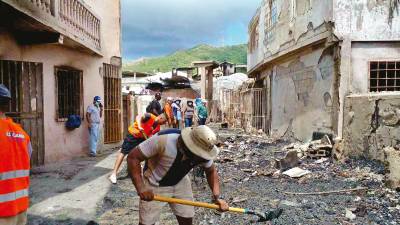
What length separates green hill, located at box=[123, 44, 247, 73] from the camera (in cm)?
6259

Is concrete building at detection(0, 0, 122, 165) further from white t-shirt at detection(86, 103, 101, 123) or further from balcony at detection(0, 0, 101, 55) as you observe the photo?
white t-shirt at detection(86, 103, 101, 123)

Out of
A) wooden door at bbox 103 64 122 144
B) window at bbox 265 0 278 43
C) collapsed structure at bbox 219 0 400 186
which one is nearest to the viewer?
collapsed structure at bbox 219 0 400 186

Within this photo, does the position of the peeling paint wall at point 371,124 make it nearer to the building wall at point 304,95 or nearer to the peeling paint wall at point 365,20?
the building wall at point 304,95

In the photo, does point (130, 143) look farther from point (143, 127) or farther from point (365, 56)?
point (365, 56)

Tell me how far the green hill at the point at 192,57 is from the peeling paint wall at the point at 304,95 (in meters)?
46.5

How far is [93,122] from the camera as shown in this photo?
31.6ft

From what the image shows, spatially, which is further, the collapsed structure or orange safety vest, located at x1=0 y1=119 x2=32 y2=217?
the collapsed structure

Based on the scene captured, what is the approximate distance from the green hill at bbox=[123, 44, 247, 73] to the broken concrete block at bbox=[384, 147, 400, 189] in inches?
2109

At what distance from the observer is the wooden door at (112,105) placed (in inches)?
445

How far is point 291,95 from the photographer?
11797 millimetres

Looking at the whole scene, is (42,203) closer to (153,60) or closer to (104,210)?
(104,210)

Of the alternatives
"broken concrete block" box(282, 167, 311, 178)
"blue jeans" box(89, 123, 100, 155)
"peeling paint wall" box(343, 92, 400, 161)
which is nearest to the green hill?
"blue jeans" box(89, 123, 100, 155)

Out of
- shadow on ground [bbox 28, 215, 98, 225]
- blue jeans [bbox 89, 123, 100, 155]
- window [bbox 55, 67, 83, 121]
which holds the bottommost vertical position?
shadow on ground [bbox 28, 215, 98, 225]

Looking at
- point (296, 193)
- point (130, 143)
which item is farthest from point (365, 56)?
point (130, 143)
